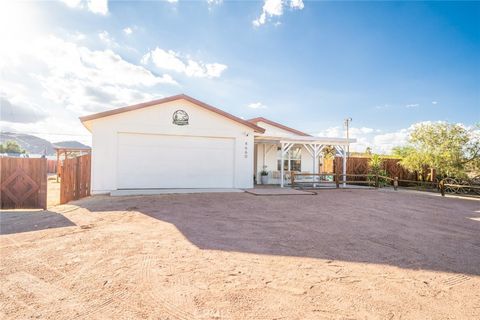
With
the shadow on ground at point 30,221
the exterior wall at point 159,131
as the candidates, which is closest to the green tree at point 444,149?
the exterior wall at point 159,131

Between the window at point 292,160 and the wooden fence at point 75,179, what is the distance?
11478 millimetres

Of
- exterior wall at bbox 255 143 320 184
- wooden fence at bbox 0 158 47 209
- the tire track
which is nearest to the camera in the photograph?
the tire track

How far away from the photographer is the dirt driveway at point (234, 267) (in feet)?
8.84

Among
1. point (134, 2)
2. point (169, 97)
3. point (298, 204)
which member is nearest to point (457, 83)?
point (298, 204)

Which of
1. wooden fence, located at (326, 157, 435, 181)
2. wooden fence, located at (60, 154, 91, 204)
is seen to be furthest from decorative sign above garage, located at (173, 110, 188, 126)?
wooden fence, located at (326, 157, 435, 181)

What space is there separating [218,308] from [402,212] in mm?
8436

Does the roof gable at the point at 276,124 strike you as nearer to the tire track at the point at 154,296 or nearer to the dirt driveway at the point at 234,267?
the dirt driveway at the point at 234,267

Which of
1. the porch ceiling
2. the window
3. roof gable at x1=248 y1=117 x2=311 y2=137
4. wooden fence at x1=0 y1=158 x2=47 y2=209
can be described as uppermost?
roof gable at x1=248 y1=117 x2=311 y2=137

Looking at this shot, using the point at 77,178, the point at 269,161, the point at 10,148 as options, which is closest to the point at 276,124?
the point at 269,161

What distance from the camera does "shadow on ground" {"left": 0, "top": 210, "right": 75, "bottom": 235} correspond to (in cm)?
590

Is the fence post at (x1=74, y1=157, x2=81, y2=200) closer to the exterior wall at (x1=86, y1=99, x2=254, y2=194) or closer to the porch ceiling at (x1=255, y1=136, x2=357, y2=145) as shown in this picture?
the exterior wall at (x1=86, y1=99, x2=254, y2=194)

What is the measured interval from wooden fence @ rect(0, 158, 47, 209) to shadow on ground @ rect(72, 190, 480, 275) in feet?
4.95

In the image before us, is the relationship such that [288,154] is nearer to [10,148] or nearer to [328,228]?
[328,228]

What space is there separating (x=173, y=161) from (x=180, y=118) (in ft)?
7.15
